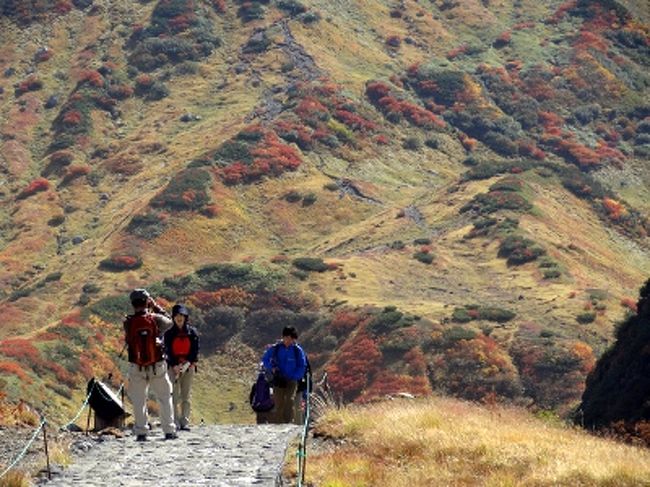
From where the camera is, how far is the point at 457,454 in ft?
45.0

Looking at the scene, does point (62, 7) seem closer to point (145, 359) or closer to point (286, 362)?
point (286, 362)

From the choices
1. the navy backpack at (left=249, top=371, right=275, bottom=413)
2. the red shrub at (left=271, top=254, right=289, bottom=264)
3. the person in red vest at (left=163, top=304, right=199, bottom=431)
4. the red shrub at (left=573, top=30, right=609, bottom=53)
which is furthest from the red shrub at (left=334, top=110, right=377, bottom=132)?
the person in red vest at (left=163, top=304, right=199, bottom=431)

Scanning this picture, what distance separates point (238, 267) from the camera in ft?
200

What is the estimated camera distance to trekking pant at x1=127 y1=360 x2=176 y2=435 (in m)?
15.1

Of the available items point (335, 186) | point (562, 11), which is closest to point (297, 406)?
point (335, 186)

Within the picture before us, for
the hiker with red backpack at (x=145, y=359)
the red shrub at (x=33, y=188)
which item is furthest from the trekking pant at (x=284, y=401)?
the red shrub at (x=33, y=188)

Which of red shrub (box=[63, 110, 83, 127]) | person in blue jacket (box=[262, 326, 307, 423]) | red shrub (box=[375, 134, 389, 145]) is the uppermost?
person in blue jacket (box=[262, 326, 307, 423])

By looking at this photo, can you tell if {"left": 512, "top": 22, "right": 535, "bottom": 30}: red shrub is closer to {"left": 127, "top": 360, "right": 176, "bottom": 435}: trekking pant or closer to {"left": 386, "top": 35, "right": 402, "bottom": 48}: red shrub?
{"left": 386, "top": 35, "right": 402, "bottom": 48}: red shrub

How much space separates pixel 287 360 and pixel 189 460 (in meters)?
3.83

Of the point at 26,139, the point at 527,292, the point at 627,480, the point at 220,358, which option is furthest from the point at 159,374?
the point at 26,139

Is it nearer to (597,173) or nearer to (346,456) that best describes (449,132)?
(597,173)

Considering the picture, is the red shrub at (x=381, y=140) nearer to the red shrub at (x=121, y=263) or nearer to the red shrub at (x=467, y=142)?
the red shrub at (x=467, y=142)

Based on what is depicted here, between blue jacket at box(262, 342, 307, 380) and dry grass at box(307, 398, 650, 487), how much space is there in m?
0.85

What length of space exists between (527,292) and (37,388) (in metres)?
26.4
